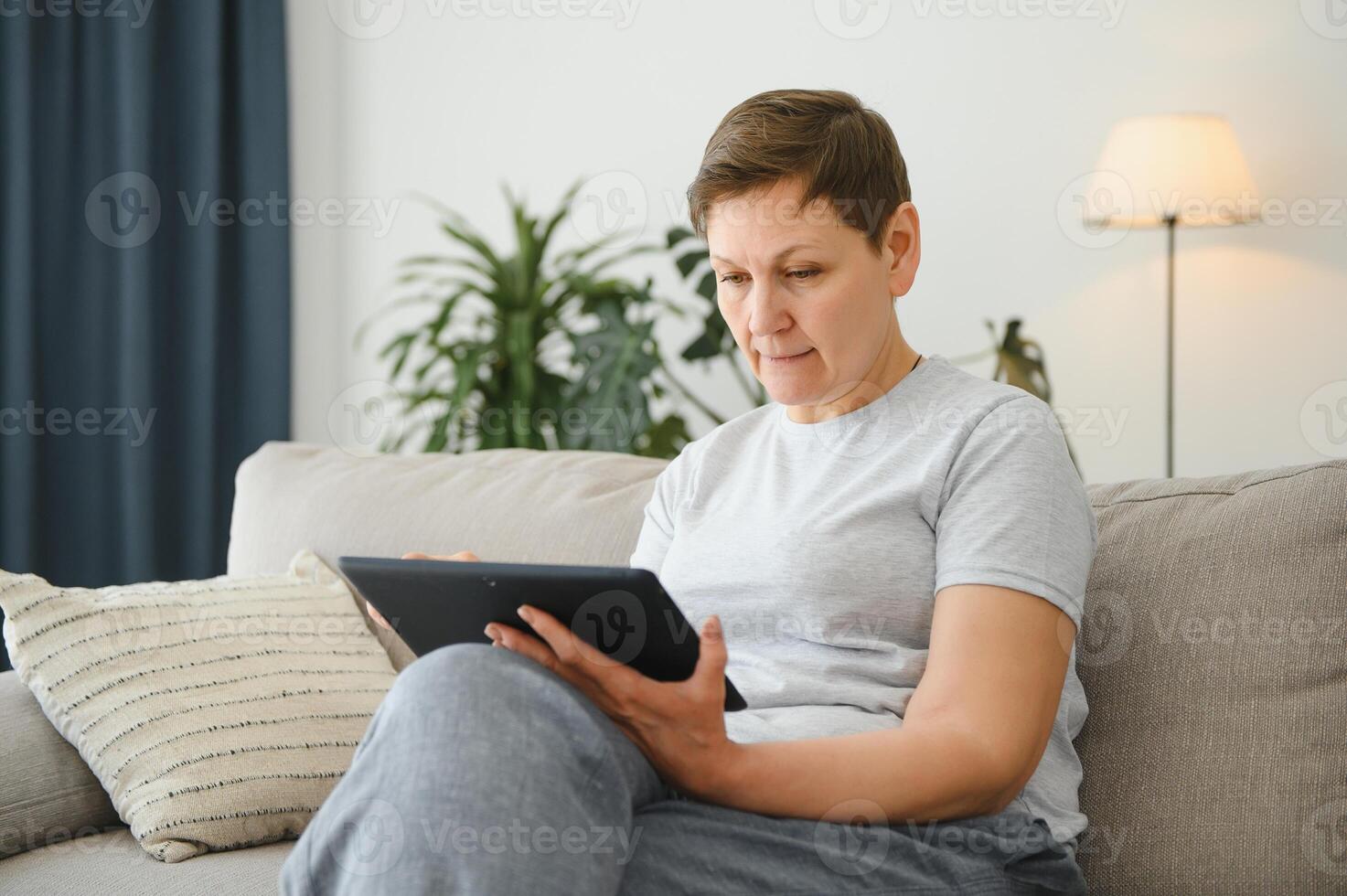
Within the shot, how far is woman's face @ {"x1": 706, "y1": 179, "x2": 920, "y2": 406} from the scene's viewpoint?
1.19 metres

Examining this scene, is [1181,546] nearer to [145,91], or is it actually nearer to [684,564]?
[684,564]

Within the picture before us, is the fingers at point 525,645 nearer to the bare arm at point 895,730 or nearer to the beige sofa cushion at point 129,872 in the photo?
the bare arm at point 895,730

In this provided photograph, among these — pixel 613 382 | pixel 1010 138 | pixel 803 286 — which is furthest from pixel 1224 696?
pixel 1010 138

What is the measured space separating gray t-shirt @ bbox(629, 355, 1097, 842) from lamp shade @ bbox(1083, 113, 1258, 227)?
139cm

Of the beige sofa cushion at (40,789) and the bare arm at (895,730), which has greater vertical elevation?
the bare arm at (895,730)

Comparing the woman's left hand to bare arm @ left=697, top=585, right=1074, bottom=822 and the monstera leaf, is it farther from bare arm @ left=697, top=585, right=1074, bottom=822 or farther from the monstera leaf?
the monstera leaf

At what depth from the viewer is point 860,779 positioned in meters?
0.99

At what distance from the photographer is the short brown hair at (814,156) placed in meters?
1.18

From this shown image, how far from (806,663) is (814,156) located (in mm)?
474

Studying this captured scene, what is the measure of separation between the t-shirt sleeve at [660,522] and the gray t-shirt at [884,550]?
0.36 ft

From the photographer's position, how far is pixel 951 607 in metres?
1.05

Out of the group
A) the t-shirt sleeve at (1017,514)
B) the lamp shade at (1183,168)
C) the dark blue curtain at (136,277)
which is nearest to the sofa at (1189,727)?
→ the t-shirt sleeve at (1017,514)

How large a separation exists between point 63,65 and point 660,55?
1.43 m

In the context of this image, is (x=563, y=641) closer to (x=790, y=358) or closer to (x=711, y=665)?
(x=711, y=665)
